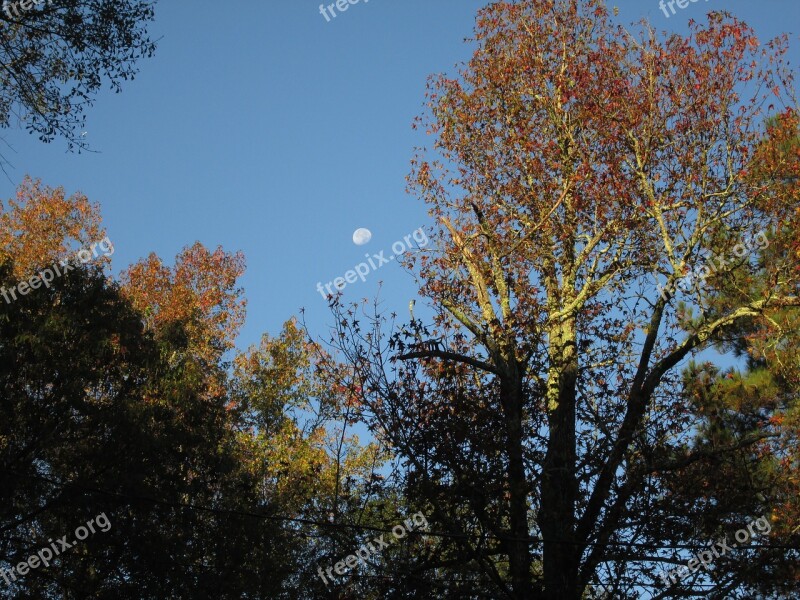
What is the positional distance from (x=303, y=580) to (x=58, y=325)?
230 inches

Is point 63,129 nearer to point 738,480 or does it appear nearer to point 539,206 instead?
point 539,206

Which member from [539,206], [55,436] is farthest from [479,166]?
[55,436]

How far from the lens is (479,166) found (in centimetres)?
1352
